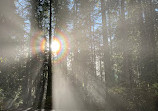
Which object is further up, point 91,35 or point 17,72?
point 91,35

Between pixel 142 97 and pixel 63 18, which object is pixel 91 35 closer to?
pixel 63 18

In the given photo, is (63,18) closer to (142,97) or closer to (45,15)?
(45,15)

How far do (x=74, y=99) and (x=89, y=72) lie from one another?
12.8 feet

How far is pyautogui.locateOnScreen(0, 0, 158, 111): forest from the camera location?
12.3 m

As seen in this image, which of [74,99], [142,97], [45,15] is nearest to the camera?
[142,97]

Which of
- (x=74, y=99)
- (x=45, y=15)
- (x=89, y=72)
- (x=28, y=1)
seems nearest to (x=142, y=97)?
(x=74, y=99)

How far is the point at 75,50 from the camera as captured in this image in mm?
16812

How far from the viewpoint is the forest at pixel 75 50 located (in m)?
12.3

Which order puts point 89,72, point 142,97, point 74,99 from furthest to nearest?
point 89,72 < point 74,99 < point 142,97

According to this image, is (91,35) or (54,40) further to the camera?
(91,35)

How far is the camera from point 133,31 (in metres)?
15.0

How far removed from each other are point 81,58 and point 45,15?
640 centimetres

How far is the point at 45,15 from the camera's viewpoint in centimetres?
1460

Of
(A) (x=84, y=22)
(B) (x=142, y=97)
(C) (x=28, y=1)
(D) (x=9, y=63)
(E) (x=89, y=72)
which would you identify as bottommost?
(B) (x=142, y=97)
